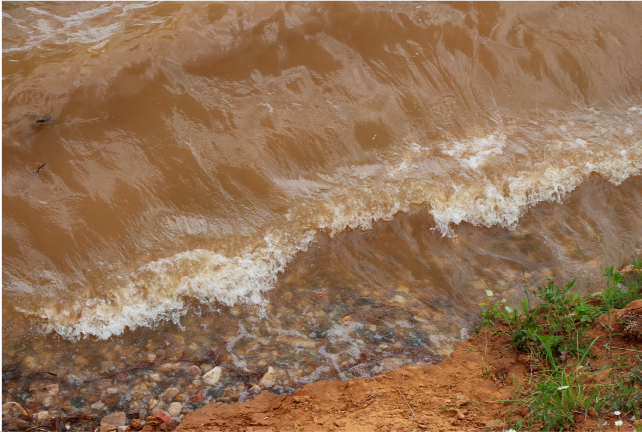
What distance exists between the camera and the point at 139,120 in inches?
167

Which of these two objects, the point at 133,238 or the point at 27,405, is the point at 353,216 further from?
the point at 27,405

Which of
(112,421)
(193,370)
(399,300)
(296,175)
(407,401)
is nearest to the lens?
(407,401)

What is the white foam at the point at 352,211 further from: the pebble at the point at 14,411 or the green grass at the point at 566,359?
the green grass at the point at 566,359

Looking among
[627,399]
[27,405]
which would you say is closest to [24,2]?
[27,405]

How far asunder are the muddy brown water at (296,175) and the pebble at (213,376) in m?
0.10

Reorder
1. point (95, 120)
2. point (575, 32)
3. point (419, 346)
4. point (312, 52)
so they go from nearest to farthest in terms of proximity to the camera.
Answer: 1. point (419, 346)
2. point (95, 120)
3. point (312, 52)
4. point (575, 32)

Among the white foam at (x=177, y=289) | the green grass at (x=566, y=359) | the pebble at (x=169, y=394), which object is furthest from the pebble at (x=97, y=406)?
the green grass at (x=566, y=359)

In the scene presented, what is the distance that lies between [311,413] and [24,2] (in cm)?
502

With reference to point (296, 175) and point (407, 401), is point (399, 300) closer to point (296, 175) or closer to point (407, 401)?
point (407, 401)

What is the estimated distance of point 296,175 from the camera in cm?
416

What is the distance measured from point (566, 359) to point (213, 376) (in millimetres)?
2179

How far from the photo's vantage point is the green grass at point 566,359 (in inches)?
93.3

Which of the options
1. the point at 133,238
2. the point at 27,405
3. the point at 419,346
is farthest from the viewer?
the point at 133,238

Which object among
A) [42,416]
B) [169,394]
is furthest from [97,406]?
[169,394]
